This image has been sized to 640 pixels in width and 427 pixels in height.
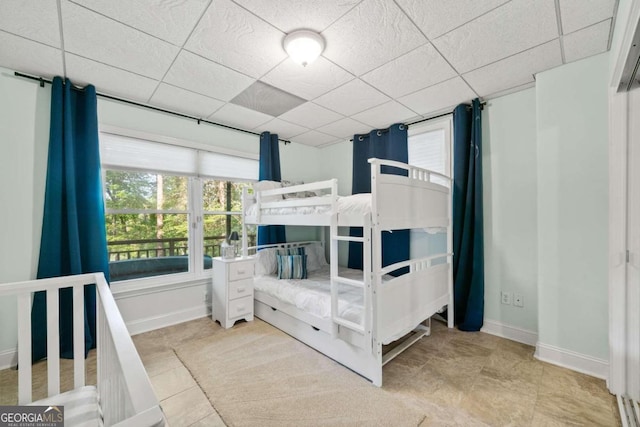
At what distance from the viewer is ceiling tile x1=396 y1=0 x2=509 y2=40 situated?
146cm

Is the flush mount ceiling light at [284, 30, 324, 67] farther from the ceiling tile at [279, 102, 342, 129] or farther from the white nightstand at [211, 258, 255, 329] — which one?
the white nightstand at [211, 258, 255, 329]

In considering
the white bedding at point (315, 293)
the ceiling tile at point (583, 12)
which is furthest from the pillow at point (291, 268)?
the ceiling tile at point (583, 12)

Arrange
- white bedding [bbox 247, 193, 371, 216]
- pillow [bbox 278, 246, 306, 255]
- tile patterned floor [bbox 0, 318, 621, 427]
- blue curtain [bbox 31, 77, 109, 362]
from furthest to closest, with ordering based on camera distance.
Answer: pillow [bbox 278, 246, 306, 255]
blue curtain [bbox 31, 77, 109, 362]
white bedding [bbox 247, 193, 371, 216]
tile patterned floor [bbox 0, 318, 621, 427]

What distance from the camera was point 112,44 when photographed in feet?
5.90

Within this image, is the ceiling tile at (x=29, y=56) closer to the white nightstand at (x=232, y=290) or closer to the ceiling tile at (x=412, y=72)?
the white nightstand at (x=232, y=290)

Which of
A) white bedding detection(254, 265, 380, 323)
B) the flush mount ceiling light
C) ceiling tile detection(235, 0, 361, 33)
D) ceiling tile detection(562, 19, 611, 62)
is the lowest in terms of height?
white bedding detection(254, 265, 380, 323)

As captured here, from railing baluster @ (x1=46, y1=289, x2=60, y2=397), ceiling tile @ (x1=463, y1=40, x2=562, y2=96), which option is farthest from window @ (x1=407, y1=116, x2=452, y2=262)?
railing baluster @ (x1=46, y1=289, x2=60, y2=397)

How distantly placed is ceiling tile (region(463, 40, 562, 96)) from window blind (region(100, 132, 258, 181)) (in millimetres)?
2641

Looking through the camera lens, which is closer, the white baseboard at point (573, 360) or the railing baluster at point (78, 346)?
the railing baluster at point (78, 346)

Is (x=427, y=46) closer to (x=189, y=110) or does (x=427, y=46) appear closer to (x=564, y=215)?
(x=564, y=215)

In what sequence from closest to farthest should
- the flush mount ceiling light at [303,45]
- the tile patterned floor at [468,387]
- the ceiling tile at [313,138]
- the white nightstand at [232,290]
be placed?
1. the tile patterned floor at [468,387]
2. the flush mount ceiling light at [303,45]
3. the white nightstand at [232,290]
4. the ceiling tile at [313,138]

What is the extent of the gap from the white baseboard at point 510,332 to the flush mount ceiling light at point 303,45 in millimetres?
2866

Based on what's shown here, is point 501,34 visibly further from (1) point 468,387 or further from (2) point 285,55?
(1) point 468,387

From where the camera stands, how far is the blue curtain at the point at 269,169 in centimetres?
351
